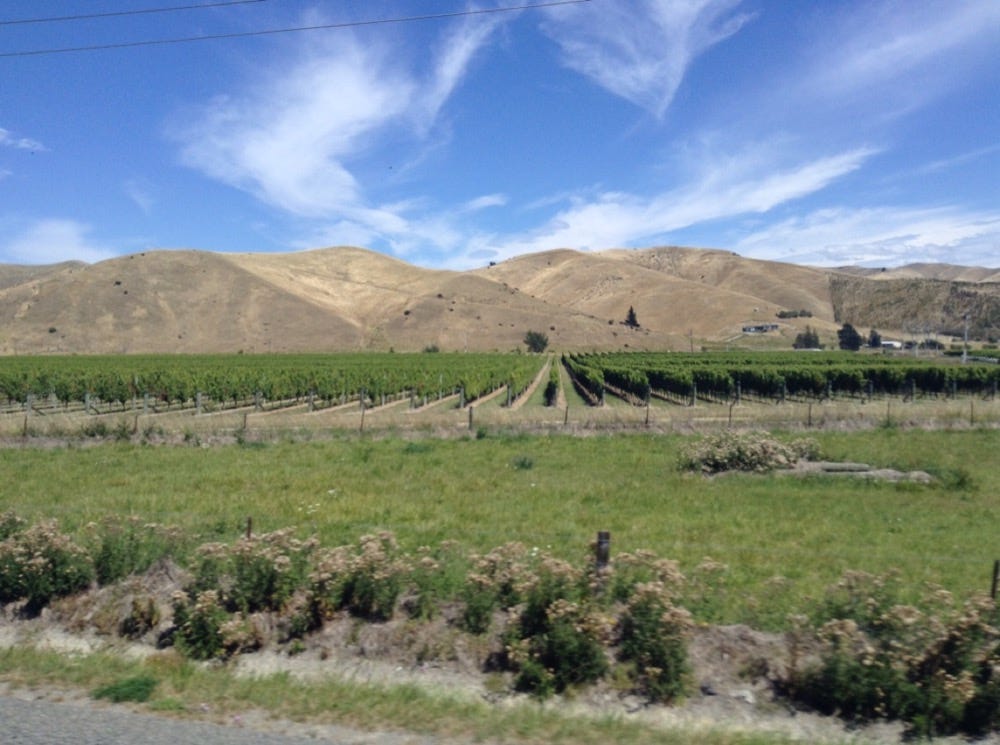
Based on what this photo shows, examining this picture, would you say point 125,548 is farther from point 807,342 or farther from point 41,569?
point 807,342

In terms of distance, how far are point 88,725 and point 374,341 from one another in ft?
406

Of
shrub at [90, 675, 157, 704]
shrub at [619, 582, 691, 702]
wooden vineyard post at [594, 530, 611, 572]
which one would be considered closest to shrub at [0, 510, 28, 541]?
shrub at [90, 675, 157, 704]

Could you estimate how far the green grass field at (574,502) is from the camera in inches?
418

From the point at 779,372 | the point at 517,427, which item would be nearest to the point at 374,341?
the point at 779,372

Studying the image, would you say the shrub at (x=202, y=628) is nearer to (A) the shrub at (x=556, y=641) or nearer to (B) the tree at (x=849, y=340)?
(A) the shrub at (x=556, y=641)

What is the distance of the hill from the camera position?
119 metres

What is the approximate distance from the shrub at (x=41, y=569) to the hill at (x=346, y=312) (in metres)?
113

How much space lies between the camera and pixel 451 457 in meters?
20.4

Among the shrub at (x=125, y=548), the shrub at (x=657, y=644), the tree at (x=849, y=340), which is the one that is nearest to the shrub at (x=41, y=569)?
the shrub at (x=125, y=548)

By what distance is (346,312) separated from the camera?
14450 cm

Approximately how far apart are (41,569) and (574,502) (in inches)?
357

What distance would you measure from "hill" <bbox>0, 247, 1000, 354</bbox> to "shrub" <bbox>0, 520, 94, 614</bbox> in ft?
372

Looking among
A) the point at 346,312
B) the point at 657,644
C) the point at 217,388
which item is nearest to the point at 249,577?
the point at 657,644

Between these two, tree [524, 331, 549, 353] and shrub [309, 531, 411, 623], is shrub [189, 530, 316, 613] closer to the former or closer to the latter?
shrub [309, 531, 411, 623]
